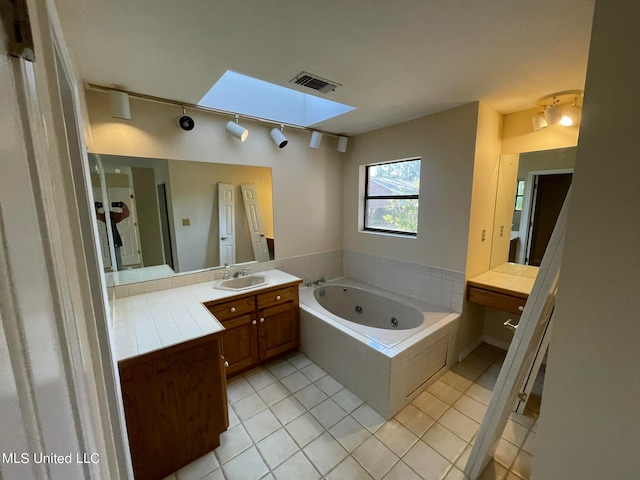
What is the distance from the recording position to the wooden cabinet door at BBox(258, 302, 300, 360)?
7.91 ft

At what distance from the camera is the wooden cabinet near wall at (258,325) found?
2188 millimetres

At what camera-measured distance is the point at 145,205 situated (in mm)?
2158

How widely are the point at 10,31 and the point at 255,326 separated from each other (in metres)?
2.26

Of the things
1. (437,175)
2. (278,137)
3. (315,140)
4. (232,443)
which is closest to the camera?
(232,443)

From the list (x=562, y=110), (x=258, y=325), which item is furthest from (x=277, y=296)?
(x=562, y=110)

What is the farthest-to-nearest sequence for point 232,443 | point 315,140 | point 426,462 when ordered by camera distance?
point 315,140 → point 232,443 → point 426,462

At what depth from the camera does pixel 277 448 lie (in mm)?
1671

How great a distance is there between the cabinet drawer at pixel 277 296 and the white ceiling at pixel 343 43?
1.71m

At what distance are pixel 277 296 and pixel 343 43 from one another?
1.99 meters

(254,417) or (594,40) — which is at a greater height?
(594,40)

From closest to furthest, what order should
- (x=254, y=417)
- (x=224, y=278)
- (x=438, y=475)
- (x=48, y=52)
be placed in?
(x=48, y=52), (x=438, y=475), (x=254, y=417), (x=224, y=278)

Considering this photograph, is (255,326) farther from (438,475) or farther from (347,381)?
(438,475)

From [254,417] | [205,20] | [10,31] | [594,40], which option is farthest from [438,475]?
[205,20]
